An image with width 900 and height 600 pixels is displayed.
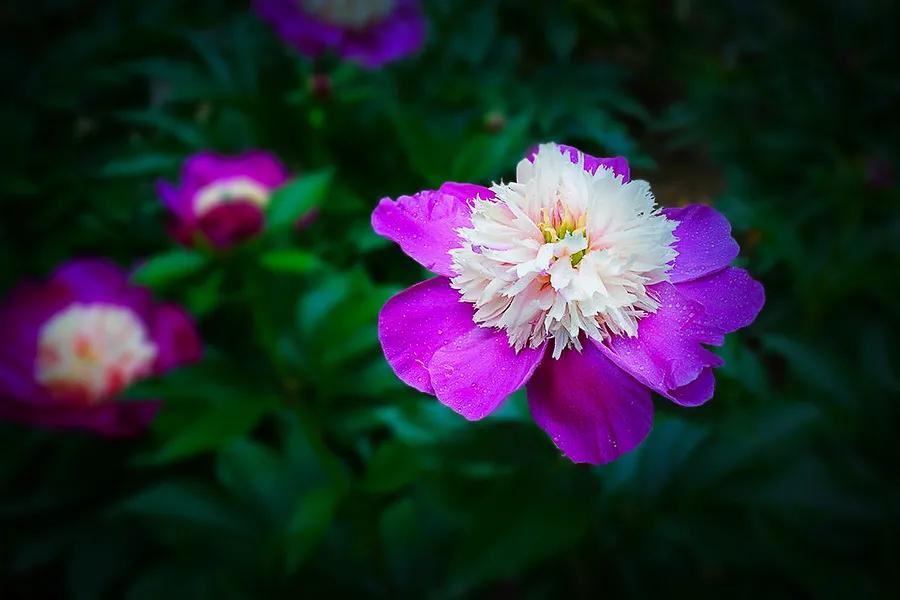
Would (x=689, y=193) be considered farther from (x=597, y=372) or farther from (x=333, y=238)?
(x=333, y=238)

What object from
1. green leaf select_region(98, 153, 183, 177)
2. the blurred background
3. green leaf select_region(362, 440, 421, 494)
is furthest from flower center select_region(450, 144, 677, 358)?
green leaf select_region(98, 153, 183, 177)

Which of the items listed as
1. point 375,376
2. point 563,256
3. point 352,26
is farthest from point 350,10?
point 563,256

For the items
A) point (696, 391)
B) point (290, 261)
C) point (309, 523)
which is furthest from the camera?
point (290, 261)

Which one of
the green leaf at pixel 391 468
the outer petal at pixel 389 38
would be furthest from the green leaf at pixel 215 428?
the outer petal at pixel 389 38

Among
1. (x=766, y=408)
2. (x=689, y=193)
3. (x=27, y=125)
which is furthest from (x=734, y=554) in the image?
(x=27, y=125)

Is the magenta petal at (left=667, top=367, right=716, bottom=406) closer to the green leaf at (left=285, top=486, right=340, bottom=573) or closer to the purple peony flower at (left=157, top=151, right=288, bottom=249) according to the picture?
the green leaf at (left=285, top=486, right=340, bottom=573)

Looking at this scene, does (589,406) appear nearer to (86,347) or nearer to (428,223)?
(428,223)
